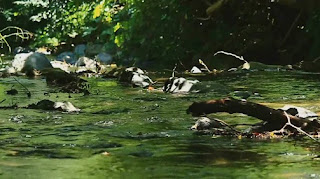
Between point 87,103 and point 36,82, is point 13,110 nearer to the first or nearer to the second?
point 87,103

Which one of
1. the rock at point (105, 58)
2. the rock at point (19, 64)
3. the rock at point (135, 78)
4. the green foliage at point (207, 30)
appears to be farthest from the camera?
the rock at point (105, 58)

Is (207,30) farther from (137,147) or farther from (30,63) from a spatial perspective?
(137,147)

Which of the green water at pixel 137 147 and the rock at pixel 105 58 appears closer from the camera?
the green water at pixel 137 147

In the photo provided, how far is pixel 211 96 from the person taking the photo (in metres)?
5.66

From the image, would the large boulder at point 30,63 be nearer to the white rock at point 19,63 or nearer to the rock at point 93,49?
the white rock at point 19,63

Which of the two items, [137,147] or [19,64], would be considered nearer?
[137,147]

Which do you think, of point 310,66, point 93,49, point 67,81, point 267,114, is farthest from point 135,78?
point 93,49

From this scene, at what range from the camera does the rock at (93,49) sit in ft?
45.6

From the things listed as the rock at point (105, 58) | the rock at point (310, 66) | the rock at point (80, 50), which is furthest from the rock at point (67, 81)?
the rock at point (80, 50)

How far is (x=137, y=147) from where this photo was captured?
316 centimetres

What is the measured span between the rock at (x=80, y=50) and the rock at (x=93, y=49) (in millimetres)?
161

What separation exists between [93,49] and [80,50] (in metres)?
0.70

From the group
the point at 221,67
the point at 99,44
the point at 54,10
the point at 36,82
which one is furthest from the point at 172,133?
the point at 54,10

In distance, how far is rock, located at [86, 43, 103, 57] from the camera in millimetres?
13894
